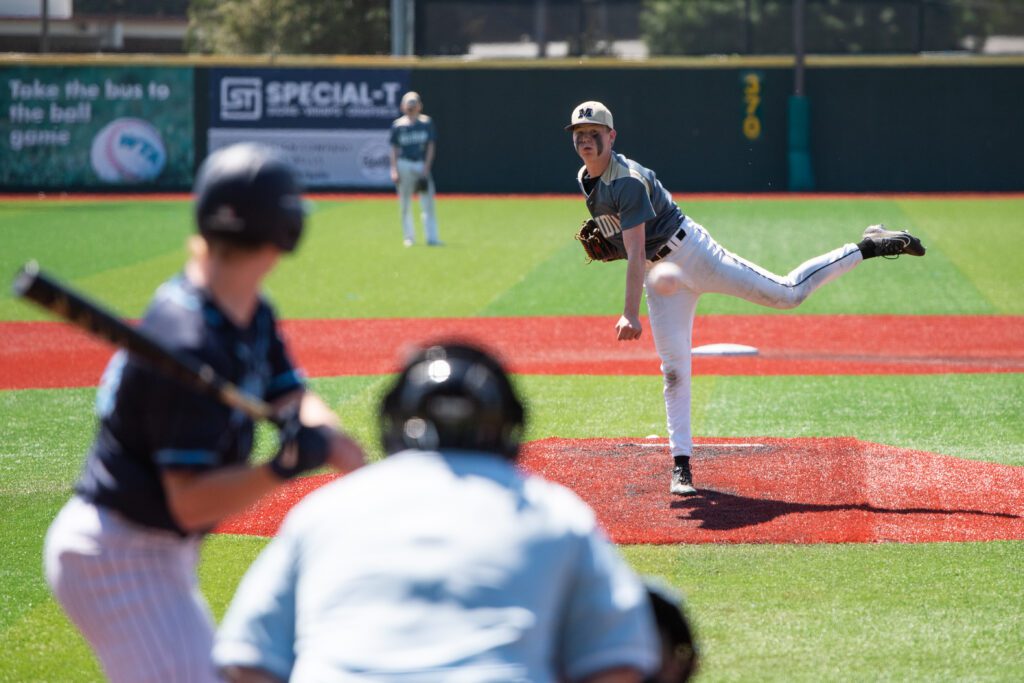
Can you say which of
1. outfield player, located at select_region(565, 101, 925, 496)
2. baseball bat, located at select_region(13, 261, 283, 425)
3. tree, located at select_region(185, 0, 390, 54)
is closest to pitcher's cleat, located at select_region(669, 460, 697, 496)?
outfield player, located at select_region(565, 101, 925, 496)

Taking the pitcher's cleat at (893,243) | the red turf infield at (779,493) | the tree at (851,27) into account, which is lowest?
the red turf infield at (779,493)

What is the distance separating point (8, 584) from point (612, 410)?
5.15 m

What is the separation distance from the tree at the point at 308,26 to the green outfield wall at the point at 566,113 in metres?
18.9

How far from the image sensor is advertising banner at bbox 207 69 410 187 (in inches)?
1250

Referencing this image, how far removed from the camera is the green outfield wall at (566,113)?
104ft

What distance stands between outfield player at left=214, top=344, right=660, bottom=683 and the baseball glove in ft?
16.5

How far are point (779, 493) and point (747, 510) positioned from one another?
0.42 metres

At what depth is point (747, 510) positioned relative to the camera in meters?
7.12

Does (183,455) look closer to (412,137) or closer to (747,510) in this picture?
(747,510)

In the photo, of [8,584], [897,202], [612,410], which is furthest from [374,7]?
[8,584]

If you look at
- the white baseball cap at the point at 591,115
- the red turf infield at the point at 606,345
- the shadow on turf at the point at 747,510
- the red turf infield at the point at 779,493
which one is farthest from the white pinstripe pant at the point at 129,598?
the red turf infield at the point at 606,345

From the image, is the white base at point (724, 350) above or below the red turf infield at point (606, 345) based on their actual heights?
above

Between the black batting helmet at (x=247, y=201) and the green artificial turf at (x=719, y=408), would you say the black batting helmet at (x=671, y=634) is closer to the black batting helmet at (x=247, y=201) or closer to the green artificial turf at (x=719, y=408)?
the black batting helmet at (x=247, y=201)

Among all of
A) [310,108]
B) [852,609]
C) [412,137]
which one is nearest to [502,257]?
[412,137]
